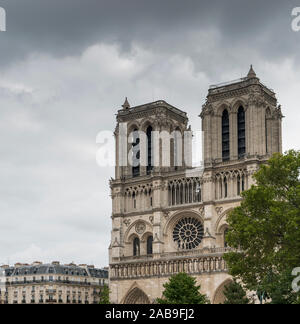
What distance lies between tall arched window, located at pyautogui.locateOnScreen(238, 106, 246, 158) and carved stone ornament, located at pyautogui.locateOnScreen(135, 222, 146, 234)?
1334 centimetres

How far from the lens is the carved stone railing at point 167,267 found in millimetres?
60500

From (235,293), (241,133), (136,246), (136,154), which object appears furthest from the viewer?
(136,154)

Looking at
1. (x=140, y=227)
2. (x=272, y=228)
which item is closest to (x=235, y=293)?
(x=140, y=227)

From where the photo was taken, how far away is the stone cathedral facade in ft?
202

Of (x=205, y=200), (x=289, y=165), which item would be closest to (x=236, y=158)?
(x=205, y=200)

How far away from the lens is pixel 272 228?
31312mm

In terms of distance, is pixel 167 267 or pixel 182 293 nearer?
pixel 182 293

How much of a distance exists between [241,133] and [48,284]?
3787 cm

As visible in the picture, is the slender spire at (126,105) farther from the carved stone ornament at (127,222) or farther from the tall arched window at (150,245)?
the tall arched window at (150,245)

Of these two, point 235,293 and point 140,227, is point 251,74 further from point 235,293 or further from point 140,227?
point 235,293

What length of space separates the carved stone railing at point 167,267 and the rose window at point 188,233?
8.22 feet

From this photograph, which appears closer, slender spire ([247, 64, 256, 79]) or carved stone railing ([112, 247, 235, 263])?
carved stone railing ([112, 247, 235, 263])

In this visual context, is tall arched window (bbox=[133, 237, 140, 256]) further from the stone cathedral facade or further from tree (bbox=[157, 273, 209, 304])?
tree (bbox=[157, 273, 209, 304])

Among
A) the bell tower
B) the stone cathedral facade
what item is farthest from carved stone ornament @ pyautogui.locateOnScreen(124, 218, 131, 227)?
the bell tower
